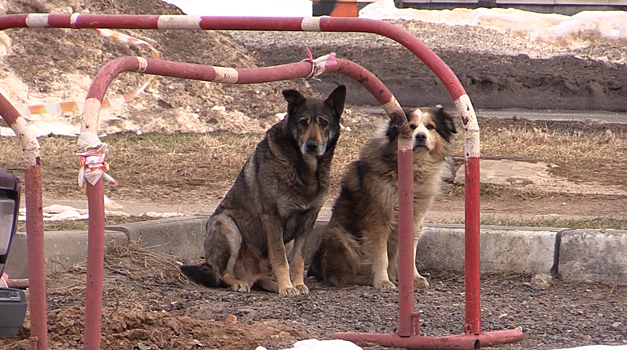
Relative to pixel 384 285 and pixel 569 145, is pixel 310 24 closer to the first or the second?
pixel 384 285

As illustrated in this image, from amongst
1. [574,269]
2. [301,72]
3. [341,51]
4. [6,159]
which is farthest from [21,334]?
[341,51]

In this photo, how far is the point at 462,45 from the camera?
22734mm

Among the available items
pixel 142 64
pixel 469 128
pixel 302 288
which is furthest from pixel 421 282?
pixel 142 64

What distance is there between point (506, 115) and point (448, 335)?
474 inches

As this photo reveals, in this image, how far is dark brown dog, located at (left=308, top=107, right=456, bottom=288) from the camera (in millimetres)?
6566

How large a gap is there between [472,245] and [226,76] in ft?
4.37

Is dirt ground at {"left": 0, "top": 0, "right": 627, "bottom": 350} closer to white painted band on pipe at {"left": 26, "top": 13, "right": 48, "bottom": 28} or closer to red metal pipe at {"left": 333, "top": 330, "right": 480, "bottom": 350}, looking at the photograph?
red metal pipe at {"left": 333, "top": 330, "right": 480, "bottom": 350}

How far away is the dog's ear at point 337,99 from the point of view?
6172 millimetres

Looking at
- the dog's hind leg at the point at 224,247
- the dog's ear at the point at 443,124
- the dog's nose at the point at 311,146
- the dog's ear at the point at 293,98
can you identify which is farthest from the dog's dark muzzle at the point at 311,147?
the dog's ear at the point at 443,124

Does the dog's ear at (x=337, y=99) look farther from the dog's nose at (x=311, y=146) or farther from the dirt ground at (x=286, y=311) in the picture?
the dirt ground at (x=286, y=311)

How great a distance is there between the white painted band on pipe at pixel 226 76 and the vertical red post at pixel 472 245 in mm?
1087

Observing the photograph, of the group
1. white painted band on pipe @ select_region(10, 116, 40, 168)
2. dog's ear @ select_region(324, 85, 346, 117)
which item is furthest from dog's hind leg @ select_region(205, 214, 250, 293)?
white painted band on pipe @ select_region(10, 116, 40, 168)

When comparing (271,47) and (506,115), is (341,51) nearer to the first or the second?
(271,47)

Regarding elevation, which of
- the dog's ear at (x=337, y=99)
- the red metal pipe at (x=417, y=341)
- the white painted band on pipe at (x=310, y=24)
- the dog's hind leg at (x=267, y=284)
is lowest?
the dog's hind leg at (x=267, y=284)
